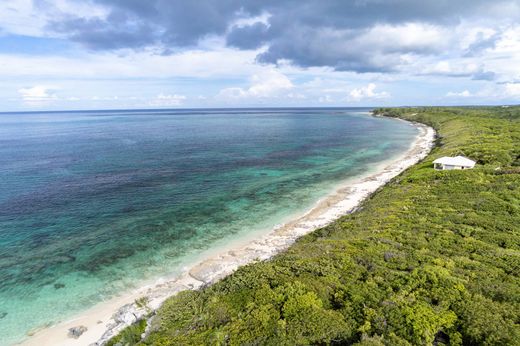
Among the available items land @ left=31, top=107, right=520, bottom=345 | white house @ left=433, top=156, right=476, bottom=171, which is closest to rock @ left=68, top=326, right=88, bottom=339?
land @ left=31, top=107, right=520, bottom=345

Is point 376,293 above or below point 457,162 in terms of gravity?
below

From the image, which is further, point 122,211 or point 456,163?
point 456,163

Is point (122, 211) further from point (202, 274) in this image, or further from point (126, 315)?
point (126, 315)

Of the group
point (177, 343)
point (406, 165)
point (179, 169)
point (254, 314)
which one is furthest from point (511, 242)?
point (179, 169)

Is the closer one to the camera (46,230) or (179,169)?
(46,230)

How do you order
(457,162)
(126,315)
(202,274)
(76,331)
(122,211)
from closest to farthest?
(76,331) < (126,315) < (202,274) < (122,211) < (457,162)

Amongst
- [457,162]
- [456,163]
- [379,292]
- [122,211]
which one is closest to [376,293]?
[379,292]

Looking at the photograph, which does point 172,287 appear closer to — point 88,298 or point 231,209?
point 88,298
